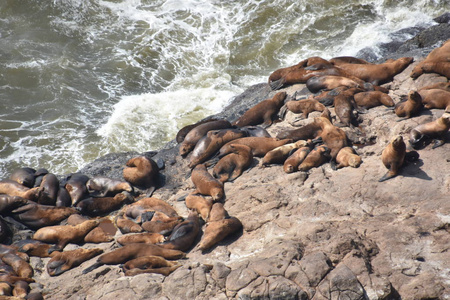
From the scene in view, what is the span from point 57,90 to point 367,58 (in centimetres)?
914

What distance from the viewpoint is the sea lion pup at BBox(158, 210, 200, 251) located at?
18.2ft

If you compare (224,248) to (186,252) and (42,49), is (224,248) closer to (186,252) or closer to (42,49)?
(186,252)

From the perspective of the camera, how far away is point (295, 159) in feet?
21.8

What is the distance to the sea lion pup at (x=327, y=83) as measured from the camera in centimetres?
844

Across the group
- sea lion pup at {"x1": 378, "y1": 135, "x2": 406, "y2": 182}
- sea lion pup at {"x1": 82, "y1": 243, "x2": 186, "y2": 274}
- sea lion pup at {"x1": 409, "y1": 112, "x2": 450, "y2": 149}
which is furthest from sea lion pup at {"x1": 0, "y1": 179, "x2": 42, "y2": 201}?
sea lion pup at {"x1": 409, "y1": 112, "x2": 450, "y2": 149}

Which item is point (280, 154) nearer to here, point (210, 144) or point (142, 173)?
point (210, 144)

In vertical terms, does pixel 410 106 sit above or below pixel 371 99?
above

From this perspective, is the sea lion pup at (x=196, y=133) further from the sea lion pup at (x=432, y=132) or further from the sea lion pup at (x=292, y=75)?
the sea lion pup at (x=432, y=132)

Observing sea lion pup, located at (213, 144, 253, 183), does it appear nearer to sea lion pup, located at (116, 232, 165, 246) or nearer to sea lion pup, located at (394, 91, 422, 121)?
sea lion pup, located at (116, 232, 165, 246)

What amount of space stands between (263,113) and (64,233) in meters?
4.21

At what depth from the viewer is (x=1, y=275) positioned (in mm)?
5461

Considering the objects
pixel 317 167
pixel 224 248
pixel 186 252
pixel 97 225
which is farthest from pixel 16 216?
pixel 317 167

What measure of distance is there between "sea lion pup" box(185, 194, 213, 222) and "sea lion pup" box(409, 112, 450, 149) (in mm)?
3070

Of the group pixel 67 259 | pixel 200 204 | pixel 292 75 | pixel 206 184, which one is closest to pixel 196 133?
pixel 206 184
